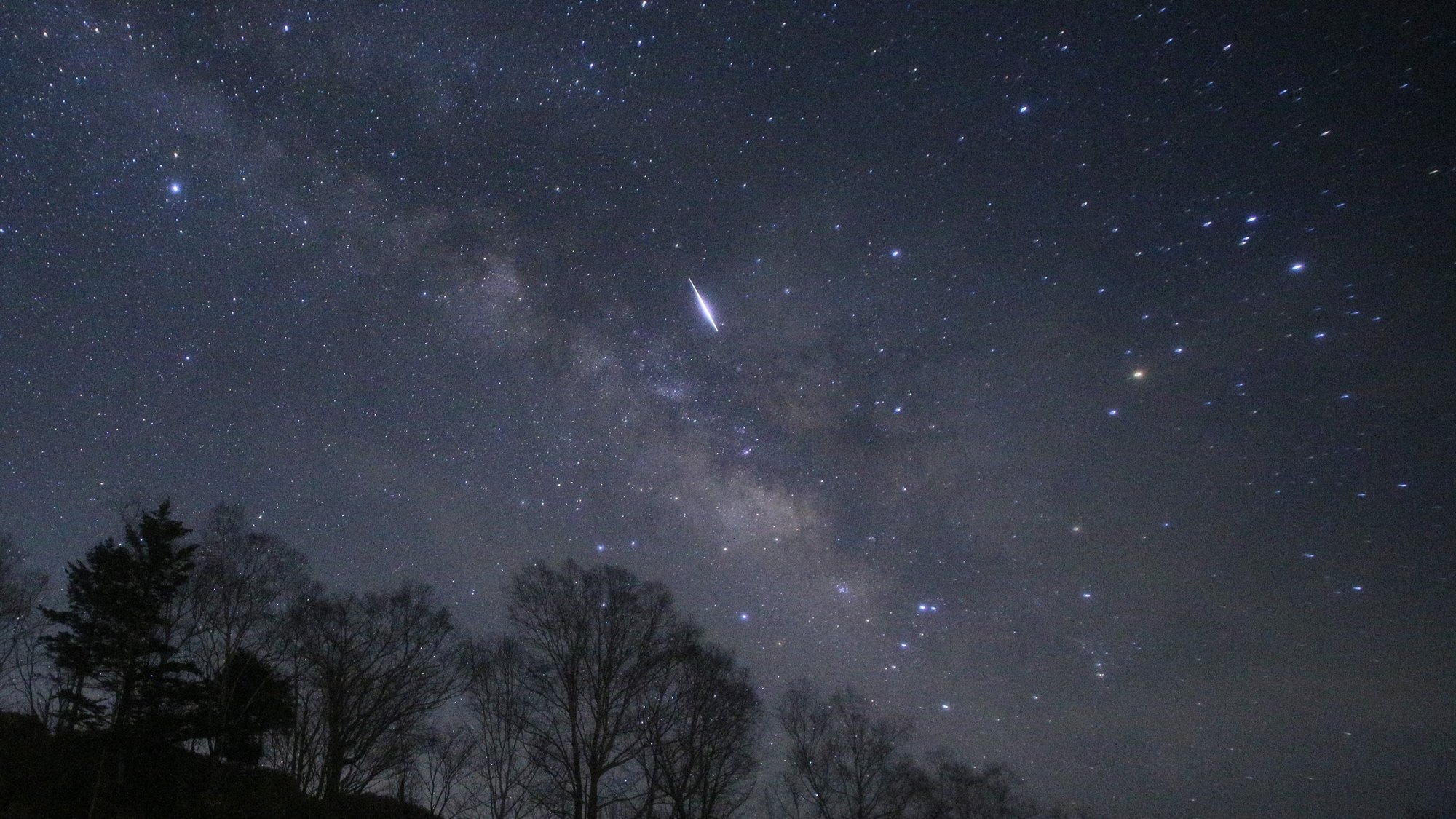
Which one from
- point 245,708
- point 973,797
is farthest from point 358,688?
point 973,797

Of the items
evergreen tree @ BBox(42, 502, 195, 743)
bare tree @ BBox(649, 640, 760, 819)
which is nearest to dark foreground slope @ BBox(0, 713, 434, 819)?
evergreen tree @ BBox(42, 502, 195, 743)

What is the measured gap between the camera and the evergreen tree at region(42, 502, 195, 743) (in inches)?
945

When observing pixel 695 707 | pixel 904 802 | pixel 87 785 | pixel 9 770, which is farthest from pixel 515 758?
pixel 904 802

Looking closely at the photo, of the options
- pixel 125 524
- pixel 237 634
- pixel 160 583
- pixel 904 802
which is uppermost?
pixel 125 524

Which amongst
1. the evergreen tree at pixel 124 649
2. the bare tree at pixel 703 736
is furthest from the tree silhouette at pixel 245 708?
the bare tree at pixel 703 736

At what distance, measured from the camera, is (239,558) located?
24.4m

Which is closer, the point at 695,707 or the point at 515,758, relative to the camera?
the point at 695,707

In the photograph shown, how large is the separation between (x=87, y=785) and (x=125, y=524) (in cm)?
830

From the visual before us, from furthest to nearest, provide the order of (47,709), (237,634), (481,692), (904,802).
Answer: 1. (904,802)
2. (481,692)
3. (47,709)
4. (237,634)

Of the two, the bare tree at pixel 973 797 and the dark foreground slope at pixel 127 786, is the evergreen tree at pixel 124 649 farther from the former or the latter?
the bare tree at pixel 973 797

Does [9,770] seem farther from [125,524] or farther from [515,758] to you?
[515,758]

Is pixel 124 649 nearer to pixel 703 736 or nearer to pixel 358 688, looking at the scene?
pixel 358 688

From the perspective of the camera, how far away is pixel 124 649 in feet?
79.2

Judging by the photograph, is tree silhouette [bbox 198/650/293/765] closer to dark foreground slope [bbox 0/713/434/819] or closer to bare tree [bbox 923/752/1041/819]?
dark foreground slope [bbox 0/713/434/819]
